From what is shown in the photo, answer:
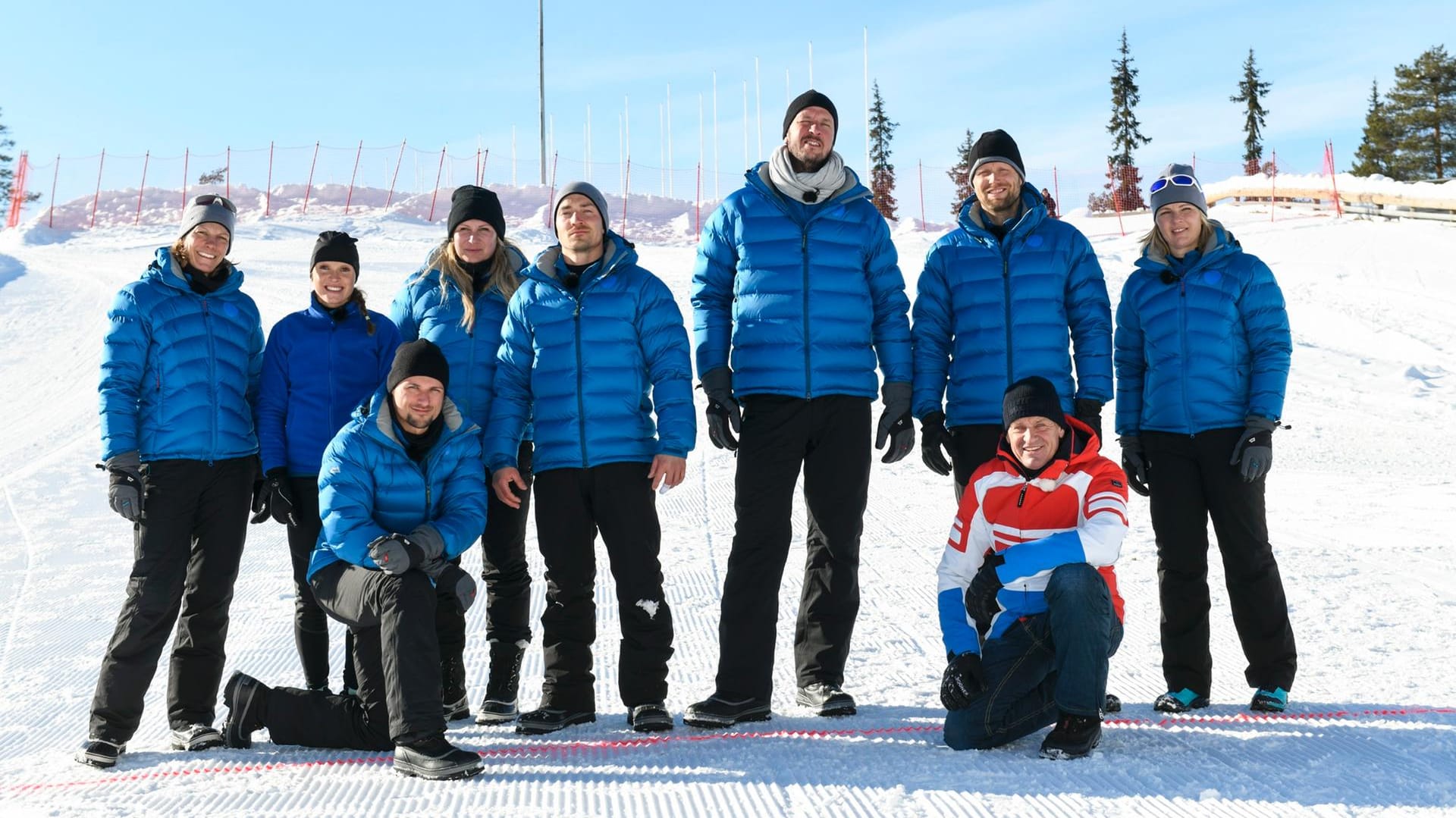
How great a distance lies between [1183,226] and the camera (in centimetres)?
390

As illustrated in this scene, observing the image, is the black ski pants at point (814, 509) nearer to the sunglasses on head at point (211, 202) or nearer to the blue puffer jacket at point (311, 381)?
the blue puffer jacket at point (311, 381)

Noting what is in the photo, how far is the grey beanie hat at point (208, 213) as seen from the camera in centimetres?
391

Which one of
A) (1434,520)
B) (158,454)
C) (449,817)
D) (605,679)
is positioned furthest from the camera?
(1434,520)

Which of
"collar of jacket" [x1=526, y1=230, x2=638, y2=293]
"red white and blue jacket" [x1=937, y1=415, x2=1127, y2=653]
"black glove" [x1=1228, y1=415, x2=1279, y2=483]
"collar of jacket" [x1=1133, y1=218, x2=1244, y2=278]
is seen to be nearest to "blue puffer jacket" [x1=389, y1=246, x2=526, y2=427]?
"collar of jacket" [x1=526, y1=230, x2=638, y2=293]

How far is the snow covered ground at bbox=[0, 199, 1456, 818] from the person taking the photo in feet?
9.31

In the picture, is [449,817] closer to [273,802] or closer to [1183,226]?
[273,802]

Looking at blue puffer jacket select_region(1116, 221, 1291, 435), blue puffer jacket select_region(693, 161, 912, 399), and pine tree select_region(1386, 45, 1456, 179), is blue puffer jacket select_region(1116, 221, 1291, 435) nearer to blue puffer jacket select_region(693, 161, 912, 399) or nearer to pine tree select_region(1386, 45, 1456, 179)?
blue puffer jacket select_region(693, 161, 912, 399)

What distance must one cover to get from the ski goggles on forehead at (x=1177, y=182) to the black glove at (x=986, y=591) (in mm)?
1472

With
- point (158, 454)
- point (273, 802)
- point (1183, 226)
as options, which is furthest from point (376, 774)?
point (1183, 226)

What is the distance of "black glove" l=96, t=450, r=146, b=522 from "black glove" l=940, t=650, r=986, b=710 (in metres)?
2.58

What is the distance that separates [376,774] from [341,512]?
780 mm

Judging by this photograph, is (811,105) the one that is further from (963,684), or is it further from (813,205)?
(963,684)

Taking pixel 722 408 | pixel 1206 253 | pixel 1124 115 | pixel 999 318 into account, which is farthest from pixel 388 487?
pixel 1124 115

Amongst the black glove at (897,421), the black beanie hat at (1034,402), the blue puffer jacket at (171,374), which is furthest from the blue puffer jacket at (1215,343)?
the blue puffer jacket at (171,374)
